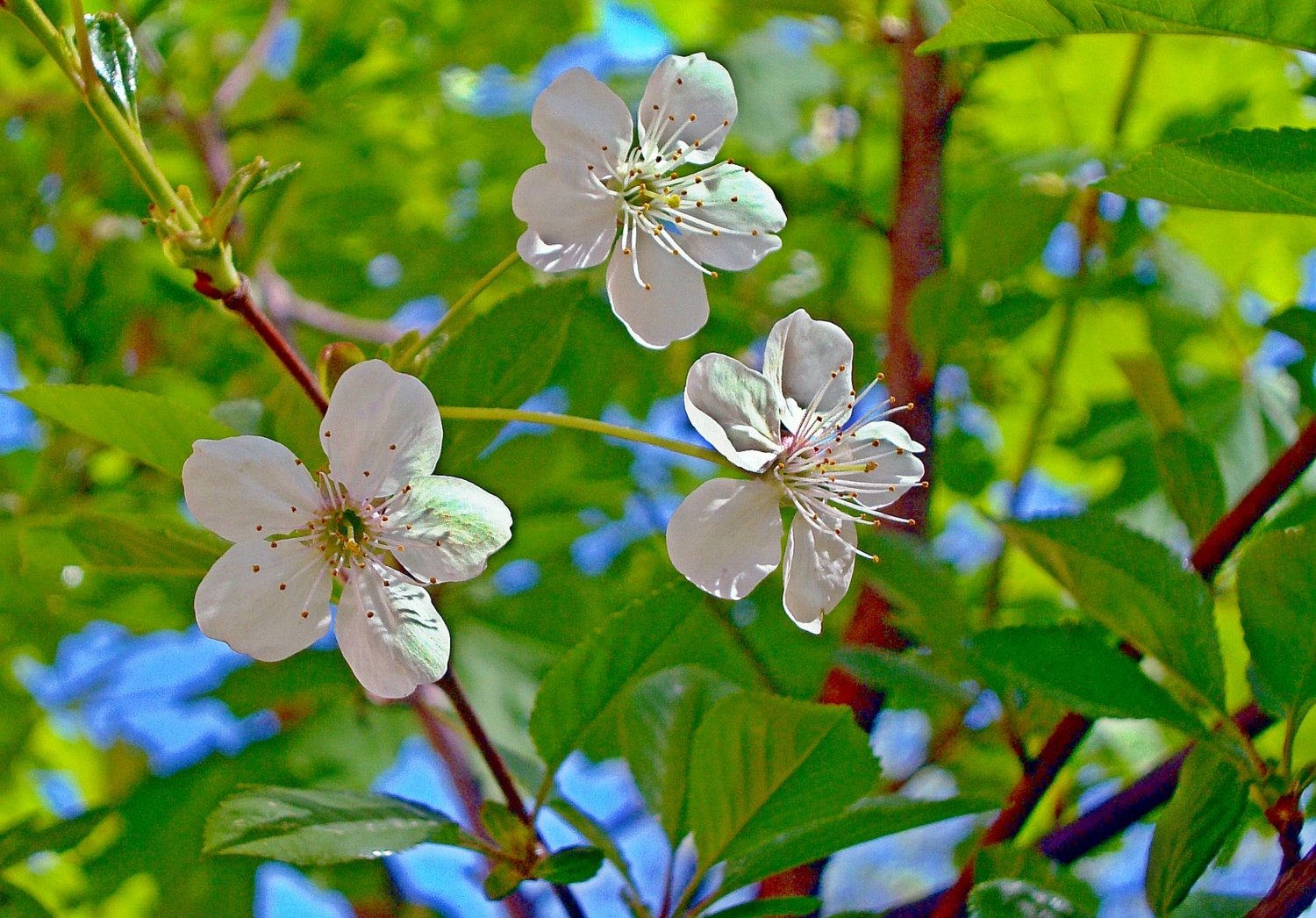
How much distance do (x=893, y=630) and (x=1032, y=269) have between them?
68cm

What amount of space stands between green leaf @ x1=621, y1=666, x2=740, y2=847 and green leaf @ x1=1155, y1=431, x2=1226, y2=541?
0.38 meters

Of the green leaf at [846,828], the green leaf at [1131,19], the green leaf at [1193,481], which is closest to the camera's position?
the green leaf at [1131,19]

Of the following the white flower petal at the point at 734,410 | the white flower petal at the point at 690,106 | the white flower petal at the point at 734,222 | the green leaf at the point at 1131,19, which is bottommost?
the white flower petal at the point at 734,410

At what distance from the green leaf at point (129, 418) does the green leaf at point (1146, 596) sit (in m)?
0.49

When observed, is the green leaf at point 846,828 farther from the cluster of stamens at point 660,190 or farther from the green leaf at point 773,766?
the cluster of stamens at point 660,190

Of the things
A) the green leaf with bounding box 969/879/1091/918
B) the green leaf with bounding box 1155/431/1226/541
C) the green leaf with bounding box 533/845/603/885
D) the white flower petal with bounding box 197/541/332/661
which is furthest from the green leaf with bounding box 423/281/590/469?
the green leaf with bounding box 1155/431/1226/541

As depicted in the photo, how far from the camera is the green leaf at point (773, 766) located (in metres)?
0.63

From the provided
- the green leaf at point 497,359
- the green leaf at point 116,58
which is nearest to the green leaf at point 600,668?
the green leaf at point 497,359

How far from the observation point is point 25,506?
1.27m

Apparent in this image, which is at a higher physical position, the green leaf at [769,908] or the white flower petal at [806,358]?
the white flower petal at [806,358]

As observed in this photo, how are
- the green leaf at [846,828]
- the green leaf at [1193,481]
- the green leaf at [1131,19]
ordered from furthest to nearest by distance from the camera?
the green leaf at [1193,481] < the green leaf at [846,828] < the green leaf at [1131,19]

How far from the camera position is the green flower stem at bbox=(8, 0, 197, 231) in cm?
55

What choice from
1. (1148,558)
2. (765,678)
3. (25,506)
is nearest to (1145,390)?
(1148,558)

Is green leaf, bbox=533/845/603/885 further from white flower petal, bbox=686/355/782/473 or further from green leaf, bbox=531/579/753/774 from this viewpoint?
white flower petal, bbox=686/355/782/473
